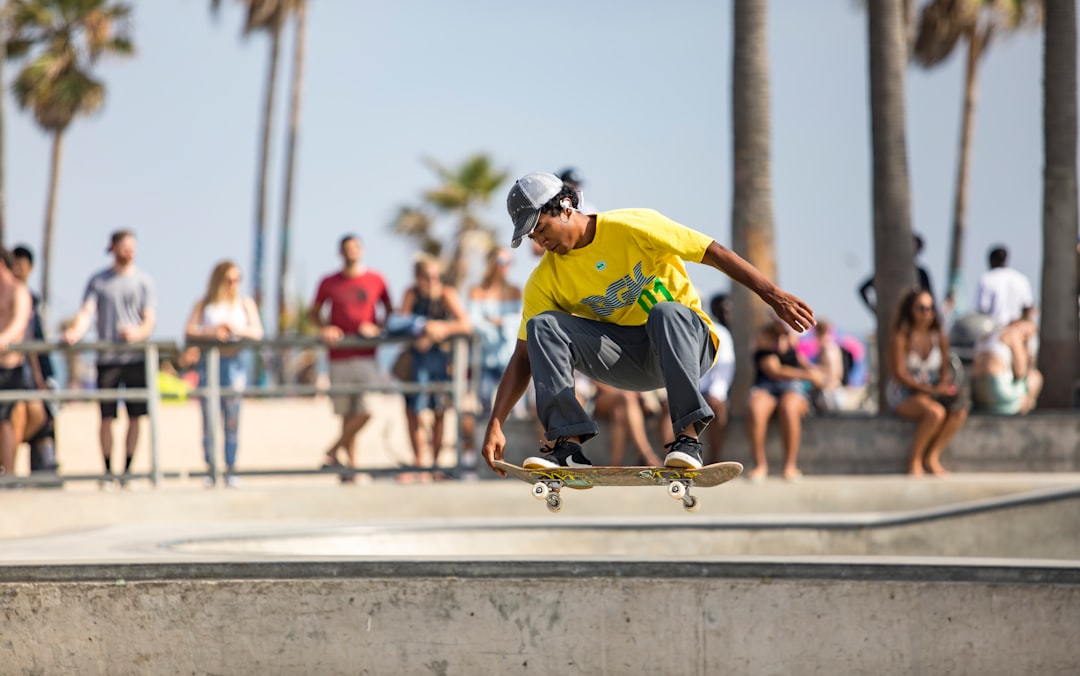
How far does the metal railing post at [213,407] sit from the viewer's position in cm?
994

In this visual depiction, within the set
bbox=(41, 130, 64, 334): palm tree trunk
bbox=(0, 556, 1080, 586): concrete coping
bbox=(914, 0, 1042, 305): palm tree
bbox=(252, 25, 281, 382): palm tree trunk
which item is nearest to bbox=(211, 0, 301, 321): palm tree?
bbox=(252, 25, 281, 382): palm tree trunk

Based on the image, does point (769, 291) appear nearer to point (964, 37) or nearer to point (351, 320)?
point (351, 320)

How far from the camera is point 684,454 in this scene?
19.2 feet

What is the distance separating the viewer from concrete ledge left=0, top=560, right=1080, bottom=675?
557 centimetres

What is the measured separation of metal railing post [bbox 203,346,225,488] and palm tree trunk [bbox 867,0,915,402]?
19.3 feet

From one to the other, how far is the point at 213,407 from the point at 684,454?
16.6ft

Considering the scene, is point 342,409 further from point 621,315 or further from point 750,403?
point 621,315

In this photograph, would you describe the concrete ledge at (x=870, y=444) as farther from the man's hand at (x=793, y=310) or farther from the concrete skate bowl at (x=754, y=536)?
the man's hand at (x=793, y=310)

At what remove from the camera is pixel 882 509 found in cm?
991

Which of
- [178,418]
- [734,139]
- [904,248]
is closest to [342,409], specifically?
[734,139]

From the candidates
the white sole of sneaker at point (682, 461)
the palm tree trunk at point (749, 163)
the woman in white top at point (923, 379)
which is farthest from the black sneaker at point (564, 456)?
the palm tree trunk at point (749, 163)

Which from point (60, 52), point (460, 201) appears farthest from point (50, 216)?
point (460, 201)

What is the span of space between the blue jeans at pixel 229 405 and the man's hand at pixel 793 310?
18.4 ft

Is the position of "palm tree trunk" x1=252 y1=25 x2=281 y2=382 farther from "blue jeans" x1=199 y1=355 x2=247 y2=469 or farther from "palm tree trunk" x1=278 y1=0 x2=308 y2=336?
"blue jeans" x1=199 y1=355 x2=247 y2=469
